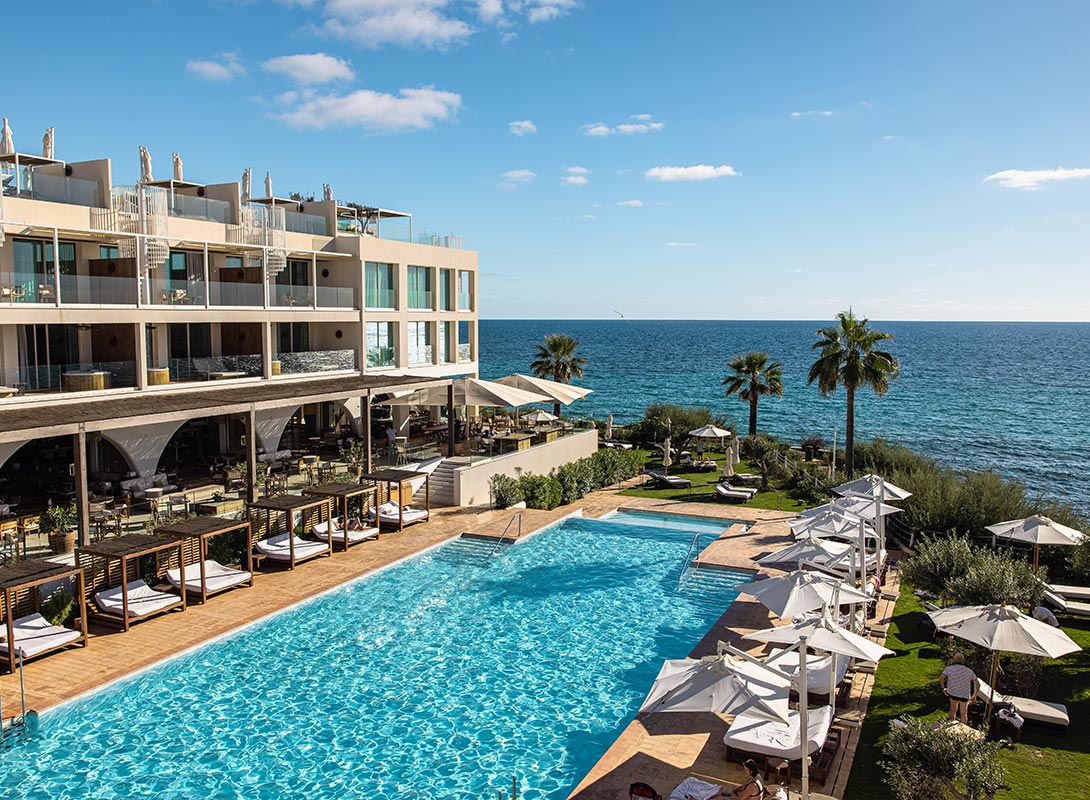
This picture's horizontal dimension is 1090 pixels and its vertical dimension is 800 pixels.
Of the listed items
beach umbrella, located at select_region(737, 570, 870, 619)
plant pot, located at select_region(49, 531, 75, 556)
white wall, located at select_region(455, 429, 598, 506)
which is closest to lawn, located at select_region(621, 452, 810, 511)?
white wall, located at select_region(455, 429, 598, 506)

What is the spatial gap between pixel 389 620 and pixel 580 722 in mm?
5703

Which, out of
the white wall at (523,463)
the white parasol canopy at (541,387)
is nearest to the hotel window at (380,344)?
the white parasol canopy at (541,387)

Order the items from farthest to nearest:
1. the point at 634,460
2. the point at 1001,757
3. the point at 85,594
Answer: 1. the point at 634,460
2. the point at 85,594
3. the point at 1001,757

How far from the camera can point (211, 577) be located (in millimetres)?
18609

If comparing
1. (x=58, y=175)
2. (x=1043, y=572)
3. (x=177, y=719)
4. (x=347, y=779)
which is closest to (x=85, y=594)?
(x=177, y=719)

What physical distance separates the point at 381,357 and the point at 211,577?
15.4m

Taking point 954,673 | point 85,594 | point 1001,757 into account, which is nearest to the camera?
point 1001,757

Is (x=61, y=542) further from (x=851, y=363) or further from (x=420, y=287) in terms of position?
(x=851, y=363)

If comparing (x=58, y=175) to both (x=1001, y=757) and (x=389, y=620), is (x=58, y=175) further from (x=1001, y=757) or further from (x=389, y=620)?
(x=1001, y=757)

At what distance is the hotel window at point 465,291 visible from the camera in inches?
1497

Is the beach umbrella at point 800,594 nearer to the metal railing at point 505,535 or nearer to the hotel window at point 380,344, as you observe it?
the metal railing at point 505,535

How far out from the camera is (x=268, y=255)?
27594 millimetres

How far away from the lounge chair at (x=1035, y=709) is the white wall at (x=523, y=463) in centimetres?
1738

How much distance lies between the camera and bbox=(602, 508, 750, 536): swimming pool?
83.9 ft
